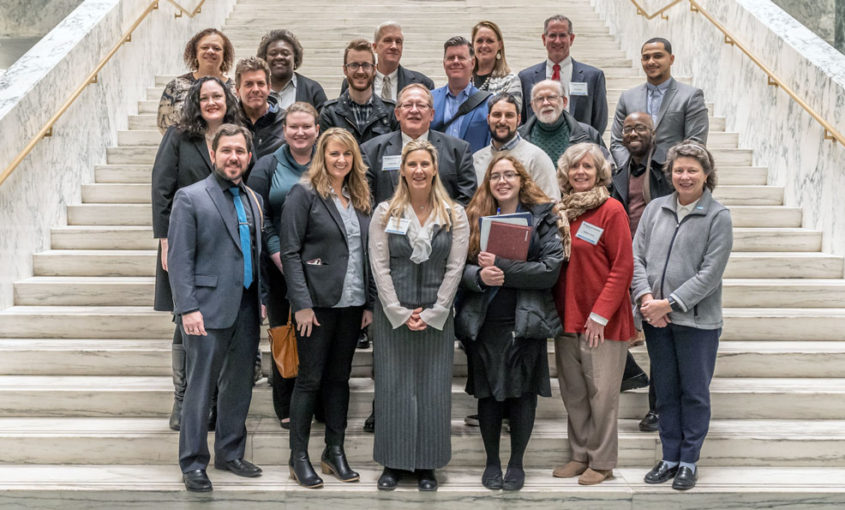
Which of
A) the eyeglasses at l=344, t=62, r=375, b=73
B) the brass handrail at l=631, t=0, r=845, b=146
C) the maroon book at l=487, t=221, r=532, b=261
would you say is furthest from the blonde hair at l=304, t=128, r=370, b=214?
the brass handrail at l=631, t=0, r=845, b=146

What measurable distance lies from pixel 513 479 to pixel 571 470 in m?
0.36

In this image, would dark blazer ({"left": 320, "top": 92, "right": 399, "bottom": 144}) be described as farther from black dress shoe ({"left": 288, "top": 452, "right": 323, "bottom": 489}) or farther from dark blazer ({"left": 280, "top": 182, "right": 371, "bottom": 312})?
black dress shoe ({"left": 288, "top": 452, "right": 323, "bottom": 489})

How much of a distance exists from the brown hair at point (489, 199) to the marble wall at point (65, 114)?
3.09 m

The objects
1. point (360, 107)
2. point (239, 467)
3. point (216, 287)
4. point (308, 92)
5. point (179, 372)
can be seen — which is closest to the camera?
point (216, 287)

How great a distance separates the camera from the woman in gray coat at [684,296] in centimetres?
441

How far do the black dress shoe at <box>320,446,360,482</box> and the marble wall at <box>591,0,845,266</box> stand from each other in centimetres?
374

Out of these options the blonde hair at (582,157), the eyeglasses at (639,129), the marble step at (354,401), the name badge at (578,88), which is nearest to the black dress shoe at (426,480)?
the marble step at (354,401)

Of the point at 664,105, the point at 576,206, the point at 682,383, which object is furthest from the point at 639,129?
the point at 682,383

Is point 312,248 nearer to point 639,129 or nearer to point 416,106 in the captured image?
point 416,106

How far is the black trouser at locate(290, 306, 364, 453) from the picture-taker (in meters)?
4.41

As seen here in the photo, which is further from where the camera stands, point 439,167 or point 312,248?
point 439,167

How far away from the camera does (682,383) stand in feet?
14.7

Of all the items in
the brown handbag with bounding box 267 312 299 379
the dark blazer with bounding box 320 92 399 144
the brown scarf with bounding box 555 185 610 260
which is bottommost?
the brown handbag with bounding box 267 312 299 379

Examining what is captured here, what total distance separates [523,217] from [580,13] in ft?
22.8
